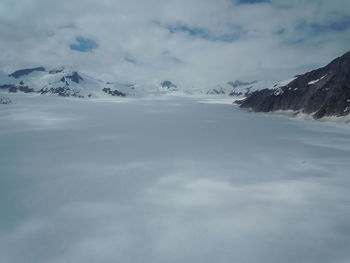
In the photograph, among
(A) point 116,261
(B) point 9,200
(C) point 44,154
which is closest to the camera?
(A) point 116,261

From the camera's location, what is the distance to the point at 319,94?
208 ft

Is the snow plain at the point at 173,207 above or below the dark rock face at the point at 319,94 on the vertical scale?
below

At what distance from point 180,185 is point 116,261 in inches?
300

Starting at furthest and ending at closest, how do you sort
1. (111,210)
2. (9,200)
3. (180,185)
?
(180,185) → (9,200) → (111,210)

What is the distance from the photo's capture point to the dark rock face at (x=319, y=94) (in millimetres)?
56250

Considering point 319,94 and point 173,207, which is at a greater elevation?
point 319,94

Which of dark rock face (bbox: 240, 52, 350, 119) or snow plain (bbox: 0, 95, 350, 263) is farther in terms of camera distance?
dark rock face (bbox: 240, 52, 350, 119)

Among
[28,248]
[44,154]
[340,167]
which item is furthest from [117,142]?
[340,167]

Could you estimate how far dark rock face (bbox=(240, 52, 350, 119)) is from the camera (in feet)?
185

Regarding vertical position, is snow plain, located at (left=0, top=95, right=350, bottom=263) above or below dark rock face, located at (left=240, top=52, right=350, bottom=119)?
below

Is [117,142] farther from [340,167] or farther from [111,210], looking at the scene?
[340,167]

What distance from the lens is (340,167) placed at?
66.4 feet

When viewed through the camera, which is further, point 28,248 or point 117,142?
point 117,142

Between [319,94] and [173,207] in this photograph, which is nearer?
[173,207]
